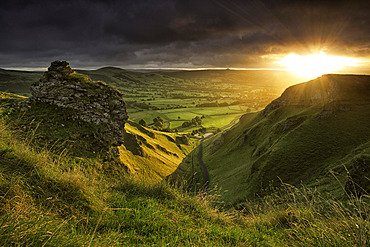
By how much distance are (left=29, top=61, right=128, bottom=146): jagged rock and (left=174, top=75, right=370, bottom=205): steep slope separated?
2313 cm

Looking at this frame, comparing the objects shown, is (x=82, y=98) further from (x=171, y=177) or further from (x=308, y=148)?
(x=308, y=148)

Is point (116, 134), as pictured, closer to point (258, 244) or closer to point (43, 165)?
point (43, 165)

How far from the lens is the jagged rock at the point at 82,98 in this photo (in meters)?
28.0

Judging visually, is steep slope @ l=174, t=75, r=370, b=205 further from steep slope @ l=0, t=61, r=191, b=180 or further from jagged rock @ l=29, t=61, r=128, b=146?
jagged rock @ l=29, t=61, r=128, b=146

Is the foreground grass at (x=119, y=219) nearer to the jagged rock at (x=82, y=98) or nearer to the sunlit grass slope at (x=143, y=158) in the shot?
the jagged rock at (x=82, y=98)

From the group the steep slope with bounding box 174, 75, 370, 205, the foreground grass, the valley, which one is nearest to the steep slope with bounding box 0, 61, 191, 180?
the valley

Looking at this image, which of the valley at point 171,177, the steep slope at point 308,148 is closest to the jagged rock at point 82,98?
the valley at point 171,177

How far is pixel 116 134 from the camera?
107 feet

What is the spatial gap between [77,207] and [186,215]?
4.03m

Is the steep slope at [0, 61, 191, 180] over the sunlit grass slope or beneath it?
over

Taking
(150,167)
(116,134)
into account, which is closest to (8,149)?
(116,134)

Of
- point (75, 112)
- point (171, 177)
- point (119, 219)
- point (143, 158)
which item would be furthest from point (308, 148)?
point (75, 112)

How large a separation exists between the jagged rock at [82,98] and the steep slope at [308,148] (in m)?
23.1

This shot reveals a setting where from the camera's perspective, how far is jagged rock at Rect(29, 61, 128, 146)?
28.0m
